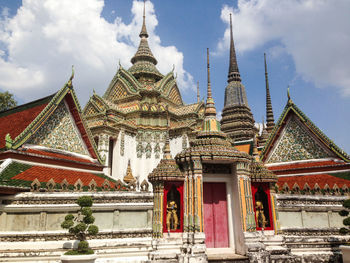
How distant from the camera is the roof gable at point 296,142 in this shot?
15.3m

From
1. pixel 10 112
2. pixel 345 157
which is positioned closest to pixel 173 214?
pixel 345 157

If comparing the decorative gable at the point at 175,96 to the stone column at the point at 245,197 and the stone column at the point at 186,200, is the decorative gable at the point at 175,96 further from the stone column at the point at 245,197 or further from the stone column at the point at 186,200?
the stone column at the point at 186,200

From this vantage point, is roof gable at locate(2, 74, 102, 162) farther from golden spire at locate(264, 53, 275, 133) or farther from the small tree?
golden spire at locate(264, 53, 275, 133)

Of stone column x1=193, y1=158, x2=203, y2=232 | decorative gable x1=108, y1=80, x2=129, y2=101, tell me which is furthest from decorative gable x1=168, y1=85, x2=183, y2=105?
stone column x1=193, y1=158, x2=203, y2=232

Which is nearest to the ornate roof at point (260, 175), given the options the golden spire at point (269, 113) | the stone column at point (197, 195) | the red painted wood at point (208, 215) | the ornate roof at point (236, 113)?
the red painted wood at point (208, 215)

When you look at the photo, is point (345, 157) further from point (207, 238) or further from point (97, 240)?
point (97, 240)

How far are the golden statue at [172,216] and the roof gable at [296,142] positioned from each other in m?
9.39

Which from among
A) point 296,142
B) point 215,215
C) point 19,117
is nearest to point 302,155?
point 296,142

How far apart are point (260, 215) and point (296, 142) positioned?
7949 mm

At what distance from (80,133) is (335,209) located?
11.6 meters

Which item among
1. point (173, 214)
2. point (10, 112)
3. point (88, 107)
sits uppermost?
point (88, 107)

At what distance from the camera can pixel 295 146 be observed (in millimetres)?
16328

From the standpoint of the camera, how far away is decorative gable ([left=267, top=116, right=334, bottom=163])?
51.3 ft

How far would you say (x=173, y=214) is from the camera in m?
9.04
